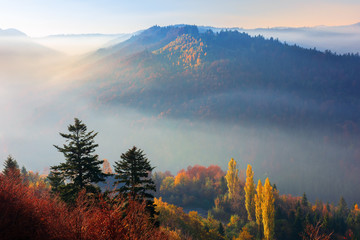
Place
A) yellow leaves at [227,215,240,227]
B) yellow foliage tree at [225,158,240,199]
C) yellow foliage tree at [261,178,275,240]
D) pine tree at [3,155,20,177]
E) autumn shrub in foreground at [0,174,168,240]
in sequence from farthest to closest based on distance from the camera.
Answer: yellow foliage tree at [225,158,240,199] < yellow leaves at [227,215,240,227] < yellow foliage tree at [261,178,275,240] < pine tree at [3,155,20,177] < autumn shrub in foreground at [0,174,168,240]

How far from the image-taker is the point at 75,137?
22.6 m

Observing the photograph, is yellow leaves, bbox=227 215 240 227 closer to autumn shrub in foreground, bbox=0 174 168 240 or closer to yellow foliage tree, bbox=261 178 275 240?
yellow foliage tree, bbox=261 178 275 240

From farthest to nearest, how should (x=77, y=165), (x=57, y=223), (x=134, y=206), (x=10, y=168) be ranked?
(x=10, y=168) < (x=77, y=165) < (x=134, y=206) < (x=57, y=223)

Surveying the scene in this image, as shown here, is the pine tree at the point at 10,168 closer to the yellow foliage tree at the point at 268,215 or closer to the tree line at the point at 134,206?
the tree line at the point at 134,206

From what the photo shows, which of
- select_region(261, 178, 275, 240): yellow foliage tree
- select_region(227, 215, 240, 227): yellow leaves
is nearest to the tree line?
select_region(261, 178, 275, 240): yellow foliage tree

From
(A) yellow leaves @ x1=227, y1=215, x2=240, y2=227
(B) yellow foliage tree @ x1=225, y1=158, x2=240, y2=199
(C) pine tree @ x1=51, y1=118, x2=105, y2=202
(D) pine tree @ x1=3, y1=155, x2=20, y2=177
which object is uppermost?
(C) pine tree @ x1=51, y1=118, x2=105, y2=202

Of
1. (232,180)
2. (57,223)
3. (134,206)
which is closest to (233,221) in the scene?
(232,180)

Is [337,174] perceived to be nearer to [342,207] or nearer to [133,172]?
[342,207]

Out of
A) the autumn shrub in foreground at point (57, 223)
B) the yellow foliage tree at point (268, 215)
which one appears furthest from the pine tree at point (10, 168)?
the yellow foliage tree at point (268, 215)

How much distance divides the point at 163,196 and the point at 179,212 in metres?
40.6

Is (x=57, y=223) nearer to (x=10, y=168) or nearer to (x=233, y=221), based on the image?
(x=10, y=168)

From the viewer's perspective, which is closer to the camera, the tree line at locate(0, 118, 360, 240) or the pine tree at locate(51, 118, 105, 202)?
the tree line at locate(0, 118, 360, 240)

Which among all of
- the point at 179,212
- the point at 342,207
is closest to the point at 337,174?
the point at 342,207

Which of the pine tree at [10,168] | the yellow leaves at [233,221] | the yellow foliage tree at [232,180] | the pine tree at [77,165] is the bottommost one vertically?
the yellow leaves at [233,221]
